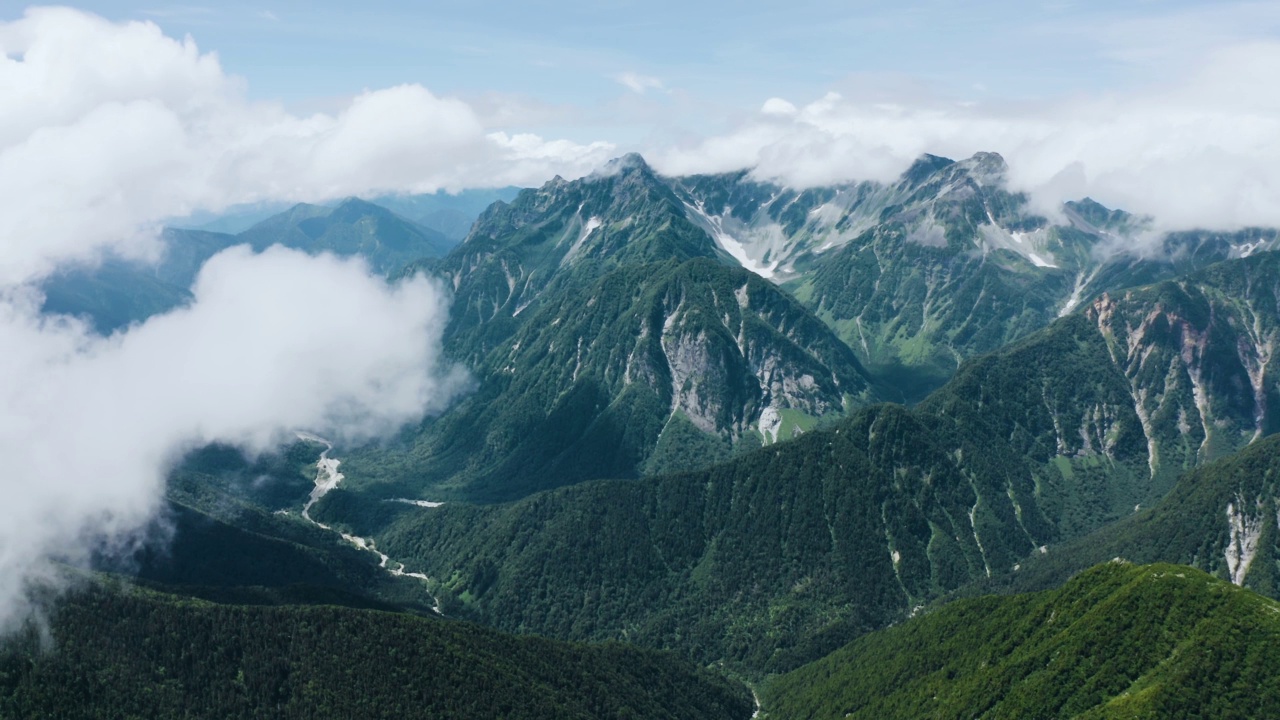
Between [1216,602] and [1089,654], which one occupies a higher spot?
[1216,602]

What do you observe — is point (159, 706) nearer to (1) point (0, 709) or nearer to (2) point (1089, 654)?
(1) point (0, 709)

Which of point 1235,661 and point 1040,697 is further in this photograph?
point 1040,697

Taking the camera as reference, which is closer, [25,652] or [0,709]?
[0,709]

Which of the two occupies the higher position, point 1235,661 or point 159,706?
point 1235,661

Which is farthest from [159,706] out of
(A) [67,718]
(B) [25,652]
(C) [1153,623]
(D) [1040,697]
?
(C) [1153,623]

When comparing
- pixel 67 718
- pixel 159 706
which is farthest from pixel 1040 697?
pixel 67 718

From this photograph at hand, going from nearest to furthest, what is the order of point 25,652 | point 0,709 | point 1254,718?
point 1254,718 < point 0,709 < point 25,652

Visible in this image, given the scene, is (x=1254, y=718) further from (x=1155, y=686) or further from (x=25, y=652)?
(x=25, y=652)

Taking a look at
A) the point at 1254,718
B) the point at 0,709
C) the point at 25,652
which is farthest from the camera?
the point at 25,652

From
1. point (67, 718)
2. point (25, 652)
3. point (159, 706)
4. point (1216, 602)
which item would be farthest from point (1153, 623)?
point (25, 652)
